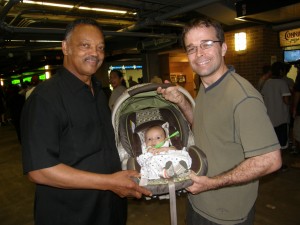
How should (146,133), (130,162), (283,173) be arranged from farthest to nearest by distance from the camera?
(283,173), (146,133), (130,162)

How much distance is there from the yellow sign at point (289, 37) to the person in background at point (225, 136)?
7065 mm

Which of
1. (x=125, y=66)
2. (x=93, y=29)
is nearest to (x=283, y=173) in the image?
(x=93, y=29)

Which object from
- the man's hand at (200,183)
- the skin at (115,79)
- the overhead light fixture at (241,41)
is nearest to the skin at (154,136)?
the man's hand at (200,183)

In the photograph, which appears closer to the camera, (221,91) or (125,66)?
(221,91)

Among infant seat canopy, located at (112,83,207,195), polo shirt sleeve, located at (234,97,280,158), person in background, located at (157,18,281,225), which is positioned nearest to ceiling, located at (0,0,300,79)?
infant seat canopy, located at (112,83,207,195)

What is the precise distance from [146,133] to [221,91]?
1.24m

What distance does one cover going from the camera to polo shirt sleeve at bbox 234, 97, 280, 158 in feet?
5.03

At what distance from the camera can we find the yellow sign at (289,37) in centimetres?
751

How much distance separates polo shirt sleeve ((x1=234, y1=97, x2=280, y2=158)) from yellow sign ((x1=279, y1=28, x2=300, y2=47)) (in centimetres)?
735

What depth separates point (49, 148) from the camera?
1582 millimetres

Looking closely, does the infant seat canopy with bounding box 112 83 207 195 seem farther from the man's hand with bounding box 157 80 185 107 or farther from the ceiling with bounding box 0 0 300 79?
the ceiling with bounding box 0 0 300 79

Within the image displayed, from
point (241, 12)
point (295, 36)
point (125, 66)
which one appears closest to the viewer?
point (241, 12)

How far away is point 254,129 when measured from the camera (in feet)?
5.08

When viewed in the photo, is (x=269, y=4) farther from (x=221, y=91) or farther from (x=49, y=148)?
(x=49, y=148)
